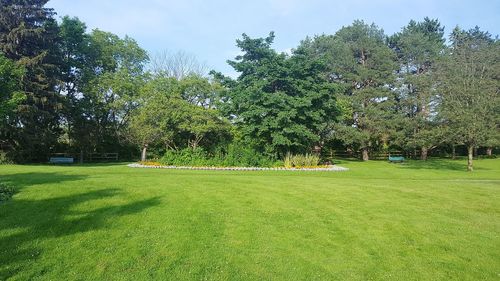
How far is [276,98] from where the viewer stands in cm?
2073

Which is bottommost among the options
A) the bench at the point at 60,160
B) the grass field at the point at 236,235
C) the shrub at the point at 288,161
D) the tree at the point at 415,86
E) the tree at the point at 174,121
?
the grass field at the point at 236,235

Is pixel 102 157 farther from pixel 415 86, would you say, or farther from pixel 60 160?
pixel 415 86

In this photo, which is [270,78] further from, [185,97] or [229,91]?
[185,97]

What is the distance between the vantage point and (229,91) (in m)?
23.4

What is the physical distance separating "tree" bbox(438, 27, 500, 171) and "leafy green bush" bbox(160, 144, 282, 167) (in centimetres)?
1115

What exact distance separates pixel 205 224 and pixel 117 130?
2877 centimetres

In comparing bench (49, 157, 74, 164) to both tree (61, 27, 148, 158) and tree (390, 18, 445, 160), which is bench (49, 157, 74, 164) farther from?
tree (390, 18, 445, 160)

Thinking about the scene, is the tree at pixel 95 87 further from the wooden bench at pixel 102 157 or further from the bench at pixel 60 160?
the bench at pixel 60 160

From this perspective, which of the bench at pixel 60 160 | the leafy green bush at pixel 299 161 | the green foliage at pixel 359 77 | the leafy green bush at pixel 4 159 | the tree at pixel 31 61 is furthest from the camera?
the green foliage at pixel 359 77

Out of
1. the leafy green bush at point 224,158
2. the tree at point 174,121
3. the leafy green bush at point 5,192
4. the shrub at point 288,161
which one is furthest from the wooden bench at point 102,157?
the leafy green bush at point 5,192

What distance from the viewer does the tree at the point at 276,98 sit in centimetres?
2103

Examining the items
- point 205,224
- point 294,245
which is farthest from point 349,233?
point 205,224

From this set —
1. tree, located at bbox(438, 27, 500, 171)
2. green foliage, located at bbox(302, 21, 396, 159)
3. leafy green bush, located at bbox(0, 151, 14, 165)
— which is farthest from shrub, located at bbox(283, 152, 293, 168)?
leafy green bush, located at bbox(0, 151, 14, 165)

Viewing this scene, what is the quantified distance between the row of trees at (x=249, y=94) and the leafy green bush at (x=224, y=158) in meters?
1.37
